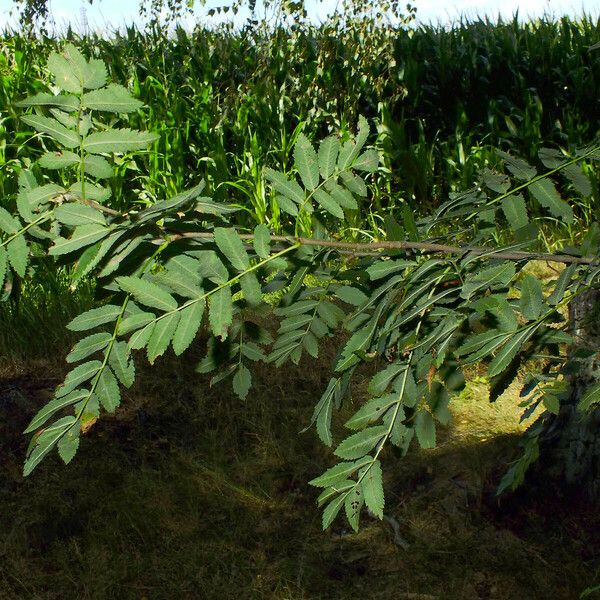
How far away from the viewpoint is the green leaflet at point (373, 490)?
5.90 feet

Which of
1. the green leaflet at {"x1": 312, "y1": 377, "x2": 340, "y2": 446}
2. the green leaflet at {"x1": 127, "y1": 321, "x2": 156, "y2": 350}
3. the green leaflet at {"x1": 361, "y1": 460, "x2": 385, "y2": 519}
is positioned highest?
the green leaflet at {"x1": 127, "y1": 321, "x2": 156, "y2": 350}

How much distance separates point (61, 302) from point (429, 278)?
3783mm

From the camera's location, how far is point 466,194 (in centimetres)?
226

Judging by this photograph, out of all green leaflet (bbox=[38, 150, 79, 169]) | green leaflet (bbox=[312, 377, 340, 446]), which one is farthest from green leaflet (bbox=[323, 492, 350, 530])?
green leaflet (bbox=[38, 150, 79, 169])

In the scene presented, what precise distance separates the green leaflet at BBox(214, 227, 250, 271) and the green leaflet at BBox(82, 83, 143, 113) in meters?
0.36

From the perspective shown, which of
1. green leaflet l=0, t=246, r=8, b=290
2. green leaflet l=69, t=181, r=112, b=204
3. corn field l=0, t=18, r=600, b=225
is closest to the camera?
green leaflet l=0, t=246, r=8, b=290

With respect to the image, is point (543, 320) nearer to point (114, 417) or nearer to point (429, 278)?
point (429, 278)

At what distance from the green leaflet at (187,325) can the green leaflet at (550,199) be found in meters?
0.81

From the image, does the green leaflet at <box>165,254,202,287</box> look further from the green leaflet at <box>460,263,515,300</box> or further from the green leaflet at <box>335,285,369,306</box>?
the green leaflet at <box>460,263,515,300</box>

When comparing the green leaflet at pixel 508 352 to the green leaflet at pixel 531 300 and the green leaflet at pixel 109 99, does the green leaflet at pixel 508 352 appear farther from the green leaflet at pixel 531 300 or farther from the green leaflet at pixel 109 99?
the green leaflet at pixel 109 99

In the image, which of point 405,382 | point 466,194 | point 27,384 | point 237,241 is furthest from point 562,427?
point 27,384

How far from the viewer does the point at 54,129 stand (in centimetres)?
193

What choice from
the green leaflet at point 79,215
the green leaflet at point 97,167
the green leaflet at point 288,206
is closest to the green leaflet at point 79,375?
the green leaflet at point 79,215

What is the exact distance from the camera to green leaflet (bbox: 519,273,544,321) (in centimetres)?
176
